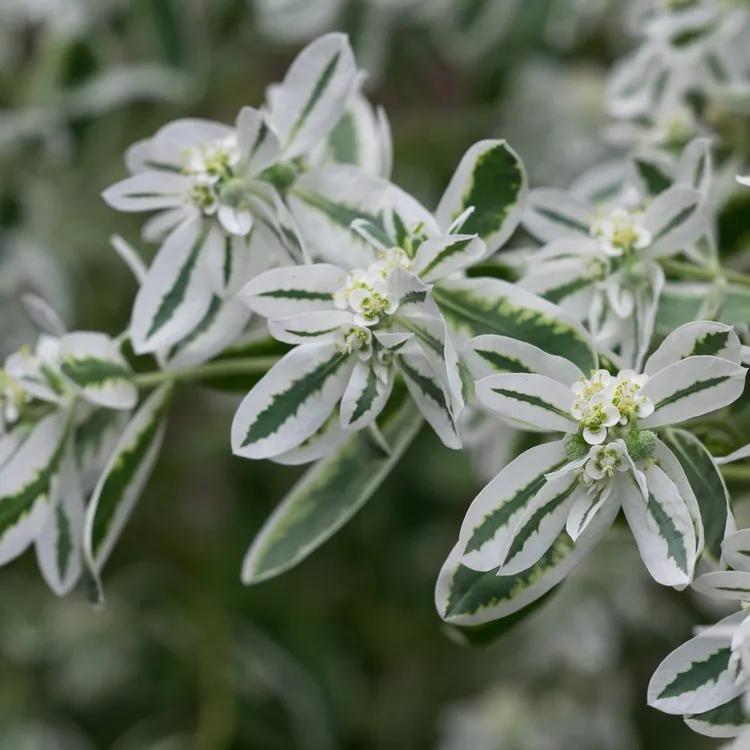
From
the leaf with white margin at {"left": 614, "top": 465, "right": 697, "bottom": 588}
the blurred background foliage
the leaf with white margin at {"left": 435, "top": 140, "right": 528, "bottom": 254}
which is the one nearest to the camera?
the leaf with white margin at {"left": 614, "top": 465, "right": 697, "bottom": 588}

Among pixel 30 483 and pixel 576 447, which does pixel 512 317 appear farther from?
pixel 30 483

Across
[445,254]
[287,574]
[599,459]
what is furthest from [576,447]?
[287,574]

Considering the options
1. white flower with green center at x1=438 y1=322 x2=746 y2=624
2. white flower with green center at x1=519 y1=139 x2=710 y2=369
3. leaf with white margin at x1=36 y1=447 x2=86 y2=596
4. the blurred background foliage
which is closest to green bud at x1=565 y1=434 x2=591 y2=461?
white flower with green center at x1=438 y1=322 x2=746 y2=624

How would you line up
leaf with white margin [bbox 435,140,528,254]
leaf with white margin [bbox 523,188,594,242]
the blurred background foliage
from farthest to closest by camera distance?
the blurred background foliage, leaf with white margin [bbox 523,188,594,242], leaf with white margin [bbox 435,140,528,254]

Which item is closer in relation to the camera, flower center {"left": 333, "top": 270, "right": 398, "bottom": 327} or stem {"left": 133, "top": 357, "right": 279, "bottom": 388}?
flower center {"left": 333, "top": 270, "right": 398, "bottom": 327}

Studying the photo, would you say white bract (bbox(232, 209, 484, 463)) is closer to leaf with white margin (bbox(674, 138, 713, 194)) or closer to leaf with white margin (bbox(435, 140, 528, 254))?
leaf with white margin (bbox(435, 140, 528, 254))

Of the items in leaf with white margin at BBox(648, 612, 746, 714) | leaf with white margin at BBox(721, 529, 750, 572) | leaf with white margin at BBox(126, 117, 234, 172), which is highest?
leaf with white margin at BBox(126, 117, 234, 172)

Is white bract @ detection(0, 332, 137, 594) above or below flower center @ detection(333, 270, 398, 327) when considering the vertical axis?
below

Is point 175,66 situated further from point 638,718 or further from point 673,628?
point 638,718
